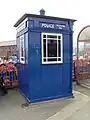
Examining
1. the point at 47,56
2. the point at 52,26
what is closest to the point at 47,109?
the point at 47,56

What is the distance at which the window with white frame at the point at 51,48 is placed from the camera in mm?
5641

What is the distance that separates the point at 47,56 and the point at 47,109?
1642 millimetres

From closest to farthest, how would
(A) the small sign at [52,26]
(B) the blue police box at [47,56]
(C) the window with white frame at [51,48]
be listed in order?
(B) the blue police box at [47,56], (A) the small sign at [52,26], (C) the window with white frame at [51,48]

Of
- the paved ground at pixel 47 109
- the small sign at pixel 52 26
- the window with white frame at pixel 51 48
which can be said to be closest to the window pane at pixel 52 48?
the window with white frame at pixel 51 48

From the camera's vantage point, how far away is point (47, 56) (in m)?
5.69

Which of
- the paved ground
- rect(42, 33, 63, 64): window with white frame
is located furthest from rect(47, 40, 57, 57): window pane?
the paved ground

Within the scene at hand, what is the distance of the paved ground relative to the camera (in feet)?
14.7

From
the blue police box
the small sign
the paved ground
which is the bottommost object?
the paved ground

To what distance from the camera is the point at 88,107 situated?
5.20 m

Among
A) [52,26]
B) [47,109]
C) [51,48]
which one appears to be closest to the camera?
[47,109]

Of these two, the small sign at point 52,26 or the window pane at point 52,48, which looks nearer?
the small sign at point 52,26

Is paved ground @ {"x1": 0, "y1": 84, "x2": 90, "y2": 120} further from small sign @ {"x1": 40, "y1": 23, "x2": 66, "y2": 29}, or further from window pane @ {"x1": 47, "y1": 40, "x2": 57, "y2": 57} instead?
small sign @ {"x1": 40, "y1": 23, "x2": 66, "y2": 29}

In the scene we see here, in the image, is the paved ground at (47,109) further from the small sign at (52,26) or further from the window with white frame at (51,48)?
the small sign at (52,26)

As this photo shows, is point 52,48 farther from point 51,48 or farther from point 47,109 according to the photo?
point 47,109
